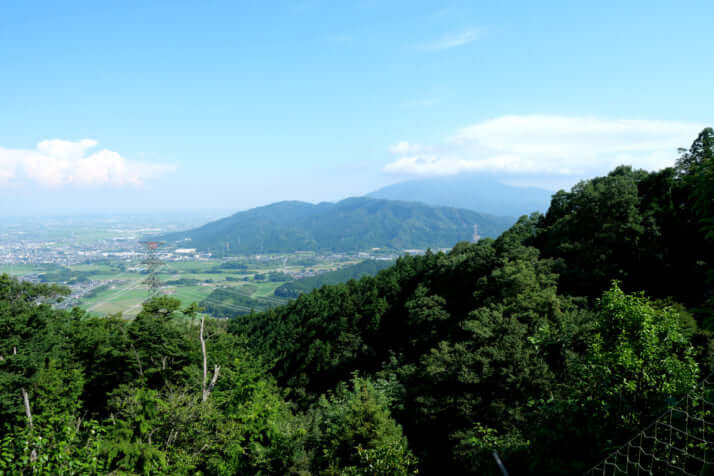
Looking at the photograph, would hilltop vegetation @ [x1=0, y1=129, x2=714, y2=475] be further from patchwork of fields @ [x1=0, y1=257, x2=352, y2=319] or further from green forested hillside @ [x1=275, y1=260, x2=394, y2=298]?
green forested hillside @ [x1=275, y1=260, x2=394, y2=298]

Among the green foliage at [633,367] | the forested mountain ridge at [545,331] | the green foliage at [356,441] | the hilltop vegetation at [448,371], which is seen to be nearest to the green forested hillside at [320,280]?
the forested mountain ridge at [545,331]

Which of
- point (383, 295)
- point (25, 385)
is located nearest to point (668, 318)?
point (25, 385)

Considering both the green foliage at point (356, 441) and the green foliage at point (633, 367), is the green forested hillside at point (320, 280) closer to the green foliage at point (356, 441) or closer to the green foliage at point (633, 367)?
the green foliage at point (356, 441)

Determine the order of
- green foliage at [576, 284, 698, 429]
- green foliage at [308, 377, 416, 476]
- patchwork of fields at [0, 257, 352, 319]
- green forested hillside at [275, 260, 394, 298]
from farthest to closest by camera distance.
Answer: green forested hillside at [275, 260, 394, 298], patchwork of fields at [0, 257, 352, 319], green foliage at [308, 377, 416, 476], green foliage at [576, 284, 698, 429]

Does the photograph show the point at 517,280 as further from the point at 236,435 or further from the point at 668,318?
the point at 236,435

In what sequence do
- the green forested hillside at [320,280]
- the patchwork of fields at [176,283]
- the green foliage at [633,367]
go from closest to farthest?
the green foliage at [633,367] < the patchwork of fields at [176,283] < the green forested hillside at [320,280]

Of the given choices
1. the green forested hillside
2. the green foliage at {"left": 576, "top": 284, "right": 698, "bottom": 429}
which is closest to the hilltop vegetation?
the green foliage at {"left": 576, "top": 284, "right": 698, "bottom": 429}

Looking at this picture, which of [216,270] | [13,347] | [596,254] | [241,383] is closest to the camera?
[241,383]

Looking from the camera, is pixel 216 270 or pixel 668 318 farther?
pixel 216 270
